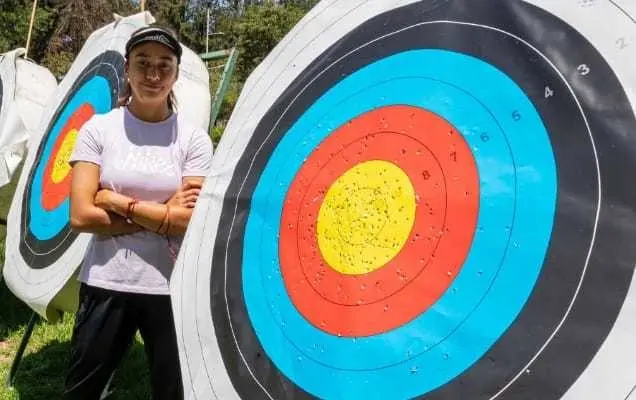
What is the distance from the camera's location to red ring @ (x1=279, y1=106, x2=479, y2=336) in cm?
97

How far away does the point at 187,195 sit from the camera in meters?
1.50

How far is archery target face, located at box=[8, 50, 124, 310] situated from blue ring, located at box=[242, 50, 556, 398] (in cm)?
114

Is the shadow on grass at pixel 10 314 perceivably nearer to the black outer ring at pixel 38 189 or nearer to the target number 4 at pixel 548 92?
the black outer ring at pixel 38 189

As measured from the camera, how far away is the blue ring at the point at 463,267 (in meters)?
0.88

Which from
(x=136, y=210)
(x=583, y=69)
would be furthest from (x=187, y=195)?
(x=583, y=69)

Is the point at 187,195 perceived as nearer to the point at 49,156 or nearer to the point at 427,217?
the point at 427,217

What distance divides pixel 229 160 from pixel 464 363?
751 millimetres

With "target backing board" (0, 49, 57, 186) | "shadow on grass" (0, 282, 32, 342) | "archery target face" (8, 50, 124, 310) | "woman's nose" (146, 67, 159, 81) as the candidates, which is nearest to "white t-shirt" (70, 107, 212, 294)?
"woman's nose" (146, 67, 159, 81)

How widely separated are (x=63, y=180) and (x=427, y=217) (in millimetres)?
1773

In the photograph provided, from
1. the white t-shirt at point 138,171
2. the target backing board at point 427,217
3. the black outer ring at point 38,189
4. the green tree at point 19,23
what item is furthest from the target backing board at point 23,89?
the green tree at point 19,23

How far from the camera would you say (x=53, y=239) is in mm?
2270

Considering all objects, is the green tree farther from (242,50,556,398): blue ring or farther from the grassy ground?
(242,50,556,398): blue ring

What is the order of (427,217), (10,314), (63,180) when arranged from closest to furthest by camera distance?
(427,217), (63,180), (10,314)

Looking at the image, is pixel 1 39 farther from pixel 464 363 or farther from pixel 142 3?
pixel 464 363
